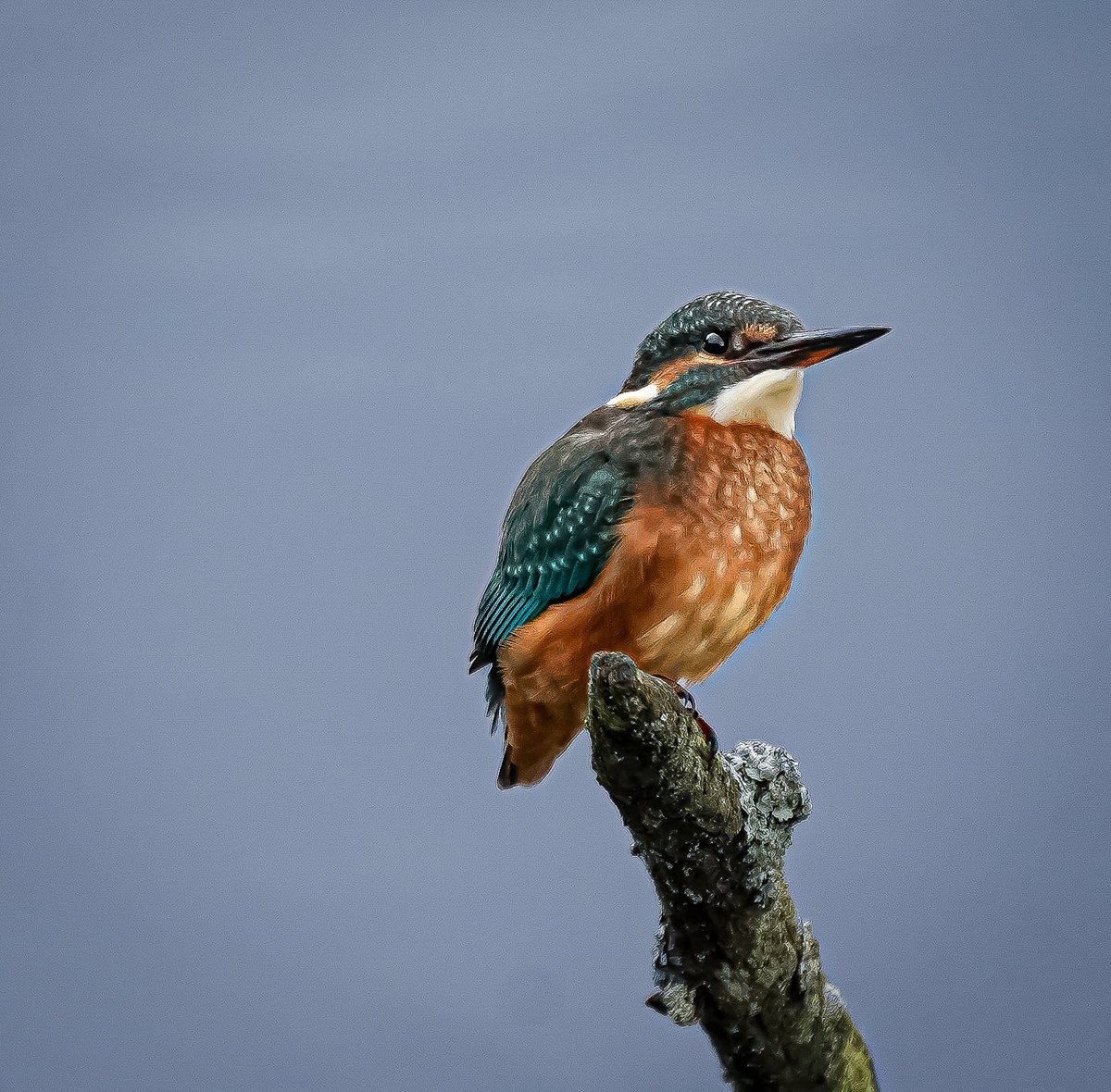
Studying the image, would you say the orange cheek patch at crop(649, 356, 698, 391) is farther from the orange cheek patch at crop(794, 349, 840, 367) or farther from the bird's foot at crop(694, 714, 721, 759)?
the bird's foot at crop(694, 714, 721, 759)

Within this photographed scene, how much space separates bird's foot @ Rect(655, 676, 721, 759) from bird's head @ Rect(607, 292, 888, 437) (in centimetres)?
44

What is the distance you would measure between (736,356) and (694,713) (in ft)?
1.92

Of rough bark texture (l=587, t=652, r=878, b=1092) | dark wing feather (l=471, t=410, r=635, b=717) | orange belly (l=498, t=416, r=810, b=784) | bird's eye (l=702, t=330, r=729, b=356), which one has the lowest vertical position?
rough bark texture (l=587, t=652, r=878, b=1092)

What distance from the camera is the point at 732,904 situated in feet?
6.30

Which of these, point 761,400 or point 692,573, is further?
point 761,400

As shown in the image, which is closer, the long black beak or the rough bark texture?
the rough bark texture

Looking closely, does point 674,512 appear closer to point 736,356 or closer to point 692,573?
point 692,573

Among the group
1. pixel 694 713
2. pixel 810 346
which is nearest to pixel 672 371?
pixel 810 346

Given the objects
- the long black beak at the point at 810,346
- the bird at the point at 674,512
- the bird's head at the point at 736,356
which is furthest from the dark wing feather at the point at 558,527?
the long black beak at the point at 810,346

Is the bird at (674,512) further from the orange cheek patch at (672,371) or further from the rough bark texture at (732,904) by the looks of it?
the rough bark texture at (732,904)

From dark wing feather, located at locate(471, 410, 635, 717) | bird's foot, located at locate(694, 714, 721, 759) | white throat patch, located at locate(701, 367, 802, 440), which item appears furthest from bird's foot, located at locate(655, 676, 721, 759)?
white throat patch, located at locate(701, 367, 802, 440)

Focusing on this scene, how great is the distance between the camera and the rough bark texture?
176 cm

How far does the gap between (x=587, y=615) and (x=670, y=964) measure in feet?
1.89

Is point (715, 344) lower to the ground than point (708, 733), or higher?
higher
